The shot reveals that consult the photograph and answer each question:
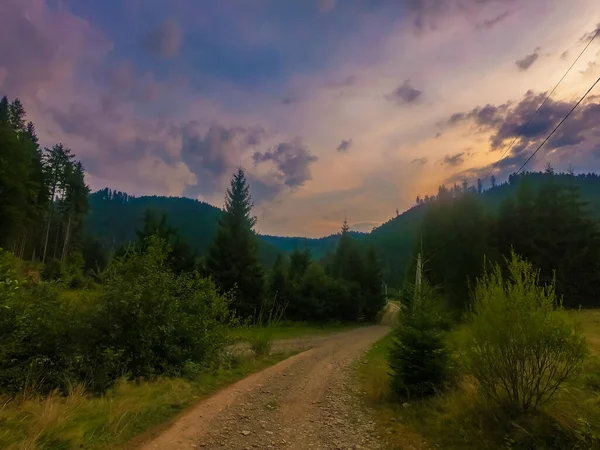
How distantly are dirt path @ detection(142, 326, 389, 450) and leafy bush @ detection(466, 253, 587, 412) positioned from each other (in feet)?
8.97

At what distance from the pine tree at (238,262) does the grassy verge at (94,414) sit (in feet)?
67.2

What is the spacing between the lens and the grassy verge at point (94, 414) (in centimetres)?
538

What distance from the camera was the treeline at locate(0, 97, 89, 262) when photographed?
3338cm

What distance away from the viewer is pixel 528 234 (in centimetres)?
3316

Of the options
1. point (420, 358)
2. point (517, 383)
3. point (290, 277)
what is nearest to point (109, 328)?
point (420, 358)

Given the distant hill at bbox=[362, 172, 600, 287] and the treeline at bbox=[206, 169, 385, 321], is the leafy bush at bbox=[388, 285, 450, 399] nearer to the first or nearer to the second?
the treeline at bbox=[206, 169, 385, 321]

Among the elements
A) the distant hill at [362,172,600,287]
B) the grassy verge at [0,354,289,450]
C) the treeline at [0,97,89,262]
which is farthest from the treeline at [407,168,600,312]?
the treeline at [0,97,89,262]

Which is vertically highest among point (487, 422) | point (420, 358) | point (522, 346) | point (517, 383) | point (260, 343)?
point (522, 346)

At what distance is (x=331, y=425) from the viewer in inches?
304

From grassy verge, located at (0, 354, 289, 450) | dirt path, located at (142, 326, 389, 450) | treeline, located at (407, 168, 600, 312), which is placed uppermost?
treeline, located at (407, 168, 600, 312)

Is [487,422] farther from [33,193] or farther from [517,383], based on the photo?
[33,193]

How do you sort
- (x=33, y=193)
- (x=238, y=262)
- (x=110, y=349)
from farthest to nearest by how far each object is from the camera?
(x=33, y=193) → (x=238, y=262) → (x=110, y=349)

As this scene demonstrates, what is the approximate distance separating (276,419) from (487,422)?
4.25 metres

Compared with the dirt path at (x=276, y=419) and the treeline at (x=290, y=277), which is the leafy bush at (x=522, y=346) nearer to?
the dirt path at (x=276, y=419)
